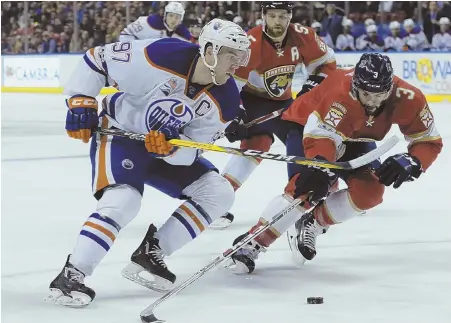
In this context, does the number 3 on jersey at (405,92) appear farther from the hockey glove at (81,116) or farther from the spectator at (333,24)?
the spectator at (333,24)

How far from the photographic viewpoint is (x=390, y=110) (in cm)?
336

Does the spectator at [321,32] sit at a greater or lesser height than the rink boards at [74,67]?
greater

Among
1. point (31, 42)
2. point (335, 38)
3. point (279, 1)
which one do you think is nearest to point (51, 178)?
point (279, 1)

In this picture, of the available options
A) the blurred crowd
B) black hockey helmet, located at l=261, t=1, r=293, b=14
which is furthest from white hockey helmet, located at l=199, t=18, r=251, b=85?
the blurred crowd

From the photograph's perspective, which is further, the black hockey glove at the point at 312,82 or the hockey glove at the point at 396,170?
the black hockey glove at the point at 312,82

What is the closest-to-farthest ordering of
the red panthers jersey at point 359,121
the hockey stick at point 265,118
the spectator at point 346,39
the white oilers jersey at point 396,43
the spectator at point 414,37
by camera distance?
the red panthers jersey at point 359,121
the hockey stick at point 265,118
the spectator at point 414,37
the white oilers jersey at point 396,43
the spectator at point 346,39

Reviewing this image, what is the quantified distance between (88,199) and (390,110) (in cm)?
209

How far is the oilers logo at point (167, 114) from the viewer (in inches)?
121

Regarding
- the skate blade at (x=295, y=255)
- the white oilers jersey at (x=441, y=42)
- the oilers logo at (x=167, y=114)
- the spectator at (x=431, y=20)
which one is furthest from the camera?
the spectator at (x=431, y=20)

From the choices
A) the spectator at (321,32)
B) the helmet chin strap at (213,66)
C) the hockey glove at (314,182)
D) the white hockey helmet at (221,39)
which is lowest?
the spectator at (321,32)

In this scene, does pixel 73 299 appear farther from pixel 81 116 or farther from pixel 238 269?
pixel 238 269

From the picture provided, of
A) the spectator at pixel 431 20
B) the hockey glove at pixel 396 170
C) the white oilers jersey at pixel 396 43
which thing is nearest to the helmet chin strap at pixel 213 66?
the hockey glove at pixel 396 170

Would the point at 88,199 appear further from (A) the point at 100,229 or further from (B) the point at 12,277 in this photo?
(A) the point at 100,229

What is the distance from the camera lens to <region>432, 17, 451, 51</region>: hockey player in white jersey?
1010 cm
